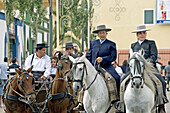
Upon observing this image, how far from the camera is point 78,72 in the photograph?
8.62m

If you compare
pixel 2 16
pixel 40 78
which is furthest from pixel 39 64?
pixel 2 16

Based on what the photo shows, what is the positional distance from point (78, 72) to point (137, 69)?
1250 mm

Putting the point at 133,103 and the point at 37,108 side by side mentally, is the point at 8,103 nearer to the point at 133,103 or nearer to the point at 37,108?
the point at 37,108

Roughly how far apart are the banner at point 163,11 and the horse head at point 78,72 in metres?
38.2

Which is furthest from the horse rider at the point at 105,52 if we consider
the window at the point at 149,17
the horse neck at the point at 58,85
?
the window at the point at 149,17

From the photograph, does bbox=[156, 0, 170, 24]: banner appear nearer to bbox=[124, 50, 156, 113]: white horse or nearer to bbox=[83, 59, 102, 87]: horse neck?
bbox=[124, 50, 156, 113]: white horse

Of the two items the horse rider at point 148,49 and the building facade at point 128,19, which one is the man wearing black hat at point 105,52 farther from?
the building facade at point 128,19

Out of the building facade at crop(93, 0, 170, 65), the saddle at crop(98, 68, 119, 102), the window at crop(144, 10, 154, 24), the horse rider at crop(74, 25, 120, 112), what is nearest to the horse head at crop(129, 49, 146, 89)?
the saddle at crop(98, 68, 119, 102)

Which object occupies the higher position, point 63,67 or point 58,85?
point 63,67

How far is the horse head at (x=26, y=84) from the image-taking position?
996 centimetres

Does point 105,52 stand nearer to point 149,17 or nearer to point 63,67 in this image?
point 63,67

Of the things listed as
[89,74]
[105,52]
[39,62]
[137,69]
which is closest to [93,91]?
[89,74]

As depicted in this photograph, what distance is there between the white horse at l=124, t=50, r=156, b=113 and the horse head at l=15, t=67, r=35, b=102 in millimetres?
2302

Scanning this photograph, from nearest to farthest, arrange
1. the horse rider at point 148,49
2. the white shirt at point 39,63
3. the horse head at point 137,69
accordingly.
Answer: the horse head at point 137,69 < the horse rider at point 148,49 < the white shirt at point 39,63
